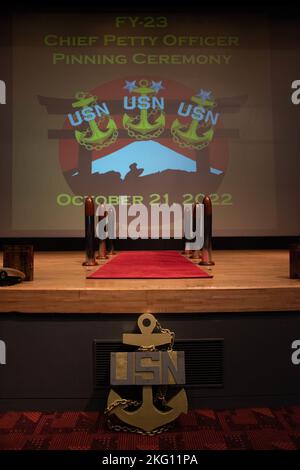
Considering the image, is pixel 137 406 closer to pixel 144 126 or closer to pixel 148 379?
pixel 148 379

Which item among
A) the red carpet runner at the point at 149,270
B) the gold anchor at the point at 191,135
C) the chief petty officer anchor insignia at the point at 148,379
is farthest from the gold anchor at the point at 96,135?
the chief petty officer anchor insignia at the point at 148,379

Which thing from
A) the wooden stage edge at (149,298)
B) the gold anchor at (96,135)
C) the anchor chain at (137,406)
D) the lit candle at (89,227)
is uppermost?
the gold anchor at (96,135)

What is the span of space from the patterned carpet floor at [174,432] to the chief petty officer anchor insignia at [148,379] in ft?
0.17

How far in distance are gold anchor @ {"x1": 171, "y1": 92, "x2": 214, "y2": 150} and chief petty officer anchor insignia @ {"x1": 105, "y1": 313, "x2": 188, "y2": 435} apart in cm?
228

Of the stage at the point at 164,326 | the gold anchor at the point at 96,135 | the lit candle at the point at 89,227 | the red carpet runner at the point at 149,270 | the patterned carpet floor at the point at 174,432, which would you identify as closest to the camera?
the patterned carpet floor at the point at 174,432

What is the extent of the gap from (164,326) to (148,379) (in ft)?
0.77

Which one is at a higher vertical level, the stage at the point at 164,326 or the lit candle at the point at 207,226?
the lit candle at the point at 207,226

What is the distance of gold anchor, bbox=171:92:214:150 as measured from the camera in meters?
3.42

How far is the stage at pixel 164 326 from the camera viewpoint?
5.03 feet

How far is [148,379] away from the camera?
1.39m

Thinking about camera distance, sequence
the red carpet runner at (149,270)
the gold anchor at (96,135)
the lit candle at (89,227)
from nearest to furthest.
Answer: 1. the red carpet runner at (149,270)
2. the lit candle at (89,227)
3. the gold anchor at (96,135)

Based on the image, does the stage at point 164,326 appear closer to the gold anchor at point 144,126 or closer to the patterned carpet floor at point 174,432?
the patterned carpet floor at point 174,432

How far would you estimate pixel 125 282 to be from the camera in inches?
68.2

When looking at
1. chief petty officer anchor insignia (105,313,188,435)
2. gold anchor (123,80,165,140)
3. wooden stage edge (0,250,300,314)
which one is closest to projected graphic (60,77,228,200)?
gold anchor (123,80,165,140)
